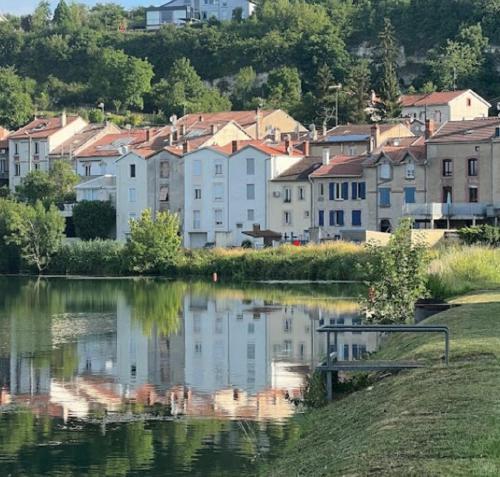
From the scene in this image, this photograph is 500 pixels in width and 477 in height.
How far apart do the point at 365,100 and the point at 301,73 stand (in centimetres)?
2403

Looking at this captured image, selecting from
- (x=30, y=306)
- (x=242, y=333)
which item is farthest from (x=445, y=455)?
(x=30, y=306)

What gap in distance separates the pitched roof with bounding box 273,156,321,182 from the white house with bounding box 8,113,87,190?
A: 100 feet

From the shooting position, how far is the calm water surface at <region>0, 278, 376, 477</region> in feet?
73.5

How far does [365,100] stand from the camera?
427ft

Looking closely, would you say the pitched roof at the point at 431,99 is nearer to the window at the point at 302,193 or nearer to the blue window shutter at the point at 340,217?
the window at the point at 302,193

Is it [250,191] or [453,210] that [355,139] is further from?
[453,210]

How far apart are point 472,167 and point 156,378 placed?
176ft

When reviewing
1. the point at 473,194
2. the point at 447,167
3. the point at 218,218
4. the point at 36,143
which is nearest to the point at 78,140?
the point at 36,143

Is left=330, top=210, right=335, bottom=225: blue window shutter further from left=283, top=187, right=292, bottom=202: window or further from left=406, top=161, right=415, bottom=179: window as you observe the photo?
left=406, top=161, right=415, bottom=179: window

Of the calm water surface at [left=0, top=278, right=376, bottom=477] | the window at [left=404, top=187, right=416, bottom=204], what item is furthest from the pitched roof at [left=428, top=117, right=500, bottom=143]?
the calm water surface at [left=0, top=278, right=376, bottom=477]

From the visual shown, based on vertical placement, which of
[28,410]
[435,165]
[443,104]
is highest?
[443,104]

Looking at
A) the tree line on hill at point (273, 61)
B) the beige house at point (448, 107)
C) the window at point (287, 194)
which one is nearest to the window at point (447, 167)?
the window at point (287, 194)

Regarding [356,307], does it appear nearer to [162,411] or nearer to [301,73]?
[162,411]

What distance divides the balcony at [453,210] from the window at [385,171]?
5839 mm
